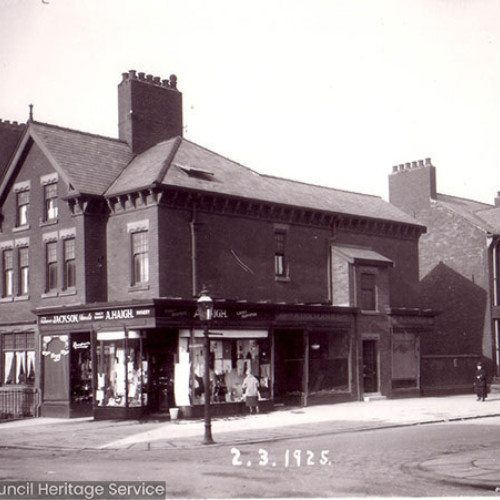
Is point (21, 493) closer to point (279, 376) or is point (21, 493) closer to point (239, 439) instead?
point (239, 439)

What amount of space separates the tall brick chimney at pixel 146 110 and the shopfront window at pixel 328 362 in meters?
10.9

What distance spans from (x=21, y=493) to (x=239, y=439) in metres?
9.66

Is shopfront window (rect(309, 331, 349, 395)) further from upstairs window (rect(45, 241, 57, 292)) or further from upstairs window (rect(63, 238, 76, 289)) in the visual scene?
upstairs window (rect(45, 241, 57, 292))

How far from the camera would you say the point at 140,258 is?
3050cm

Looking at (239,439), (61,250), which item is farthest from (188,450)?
(61,250)

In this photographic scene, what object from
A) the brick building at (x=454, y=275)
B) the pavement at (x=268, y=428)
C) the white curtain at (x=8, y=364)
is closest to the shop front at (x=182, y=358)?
the pavement at (x=268, y=428)

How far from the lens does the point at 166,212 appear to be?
2983 centimetres

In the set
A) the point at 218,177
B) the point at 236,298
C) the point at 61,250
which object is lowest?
the point at 236,298

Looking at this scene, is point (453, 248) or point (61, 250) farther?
point (453, 248)

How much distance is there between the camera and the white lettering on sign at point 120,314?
1097 inches

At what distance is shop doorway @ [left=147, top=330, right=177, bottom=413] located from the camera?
28781 millimetres

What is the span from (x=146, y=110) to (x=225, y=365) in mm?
12046

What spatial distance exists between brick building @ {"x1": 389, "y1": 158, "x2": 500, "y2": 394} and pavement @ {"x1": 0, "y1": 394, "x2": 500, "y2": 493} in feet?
22.0

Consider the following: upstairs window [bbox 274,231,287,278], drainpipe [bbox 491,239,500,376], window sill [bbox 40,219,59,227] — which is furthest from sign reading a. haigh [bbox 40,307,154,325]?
drainpipe [bbox 491,239,500,376]
